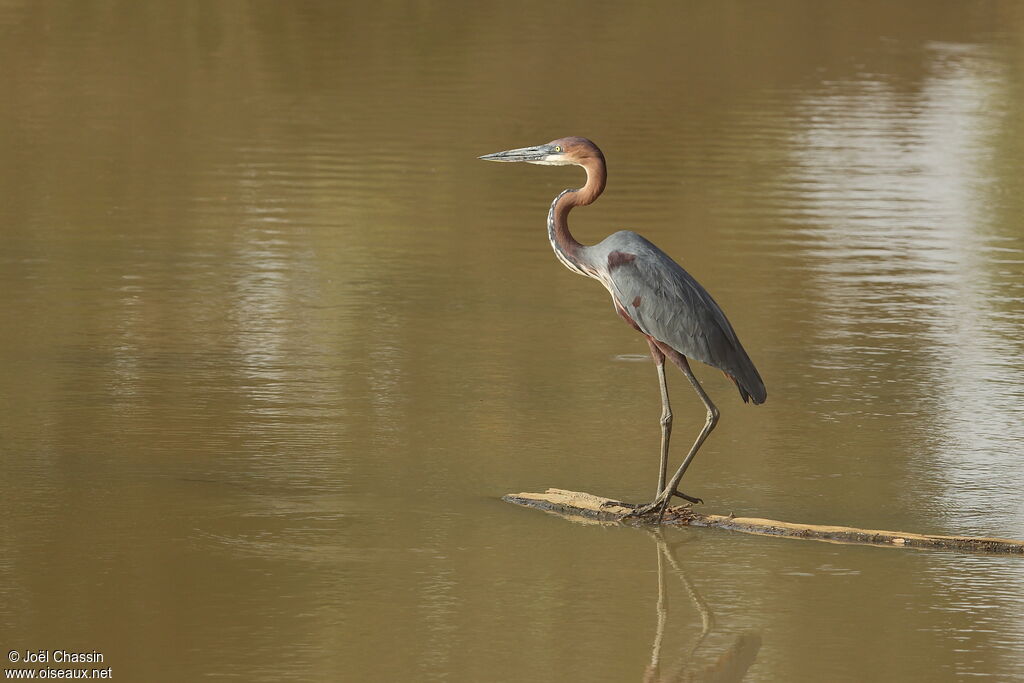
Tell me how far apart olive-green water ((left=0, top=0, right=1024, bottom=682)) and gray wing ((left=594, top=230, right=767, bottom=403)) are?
0.61 m

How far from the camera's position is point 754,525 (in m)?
7.12

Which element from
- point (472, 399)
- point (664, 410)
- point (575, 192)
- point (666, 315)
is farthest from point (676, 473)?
point (472, 399)

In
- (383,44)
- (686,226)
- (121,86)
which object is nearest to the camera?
(686,226)

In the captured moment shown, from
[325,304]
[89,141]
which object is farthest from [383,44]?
[325,304]

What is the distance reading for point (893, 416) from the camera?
364 inches

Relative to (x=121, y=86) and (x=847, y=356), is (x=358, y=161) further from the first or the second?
(x=847, y=356)

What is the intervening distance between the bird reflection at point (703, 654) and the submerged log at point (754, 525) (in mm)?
735

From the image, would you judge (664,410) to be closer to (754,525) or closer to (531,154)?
(754,525)

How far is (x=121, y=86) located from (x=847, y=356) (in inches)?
679

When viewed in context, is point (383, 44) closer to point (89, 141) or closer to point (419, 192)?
point (89, 141)

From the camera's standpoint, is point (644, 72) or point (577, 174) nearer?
point (577, 174)

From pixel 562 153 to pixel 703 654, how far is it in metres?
2.49

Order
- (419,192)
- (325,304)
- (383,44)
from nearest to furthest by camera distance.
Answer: (325,304) < (419,192) < (383,44)

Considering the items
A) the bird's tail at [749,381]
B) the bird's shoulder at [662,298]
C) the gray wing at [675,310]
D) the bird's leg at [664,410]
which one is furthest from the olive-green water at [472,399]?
the bird's shoulder at [662,298]
